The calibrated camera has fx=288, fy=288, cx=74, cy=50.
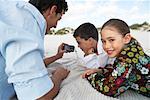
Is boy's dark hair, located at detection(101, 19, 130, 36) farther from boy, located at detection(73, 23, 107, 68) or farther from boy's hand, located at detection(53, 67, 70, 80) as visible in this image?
boy, located at detection(73, 23, 107, 68)

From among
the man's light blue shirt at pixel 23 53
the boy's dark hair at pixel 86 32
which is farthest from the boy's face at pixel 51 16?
the boy's dark hair at pixel 86 32

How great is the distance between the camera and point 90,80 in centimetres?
123

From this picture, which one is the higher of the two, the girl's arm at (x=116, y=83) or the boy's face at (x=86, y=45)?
the boy's face at (x=86, y=45)

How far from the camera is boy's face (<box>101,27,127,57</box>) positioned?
118 centimetres

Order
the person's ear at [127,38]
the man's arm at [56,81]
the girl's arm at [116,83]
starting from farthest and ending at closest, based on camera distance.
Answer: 1. the person's ear at [127,38]
2. the girl's arm at [116,83]
3. the man's arm at [56,81]

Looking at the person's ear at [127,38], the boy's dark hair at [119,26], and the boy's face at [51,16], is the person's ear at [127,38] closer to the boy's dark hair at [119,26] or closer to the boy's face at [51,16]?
the boy's dark hair at [119,26]

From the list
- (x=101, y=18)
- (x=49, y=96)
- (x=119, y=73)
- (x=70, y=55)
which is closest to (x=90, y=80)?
(x=119, y=73)

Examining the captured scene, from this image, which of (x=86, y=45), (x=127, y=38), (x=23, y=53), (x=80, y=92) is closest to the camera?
(x=23, y=53)

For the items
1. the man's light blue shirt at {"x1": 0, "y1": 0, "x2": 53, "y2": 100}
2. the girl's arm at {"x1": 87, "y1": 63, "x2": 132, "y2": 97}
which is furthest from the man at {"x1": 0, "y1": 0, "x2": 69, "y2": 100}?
the girl's arm at {"x1": 87, "y1": 63, "x2": 132, "y2": 97}

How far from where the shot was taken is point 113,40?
3.89 feet

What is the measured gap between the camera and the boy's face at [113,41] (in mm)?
1178

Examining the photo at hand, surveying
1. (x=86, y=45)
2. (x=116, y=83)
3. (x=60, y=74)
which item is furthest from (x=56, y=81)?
(x=86, y=45)

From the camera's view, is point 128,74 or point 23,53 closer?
point 23,53

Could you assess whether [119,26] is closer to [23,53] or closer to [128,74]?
[128,74]
